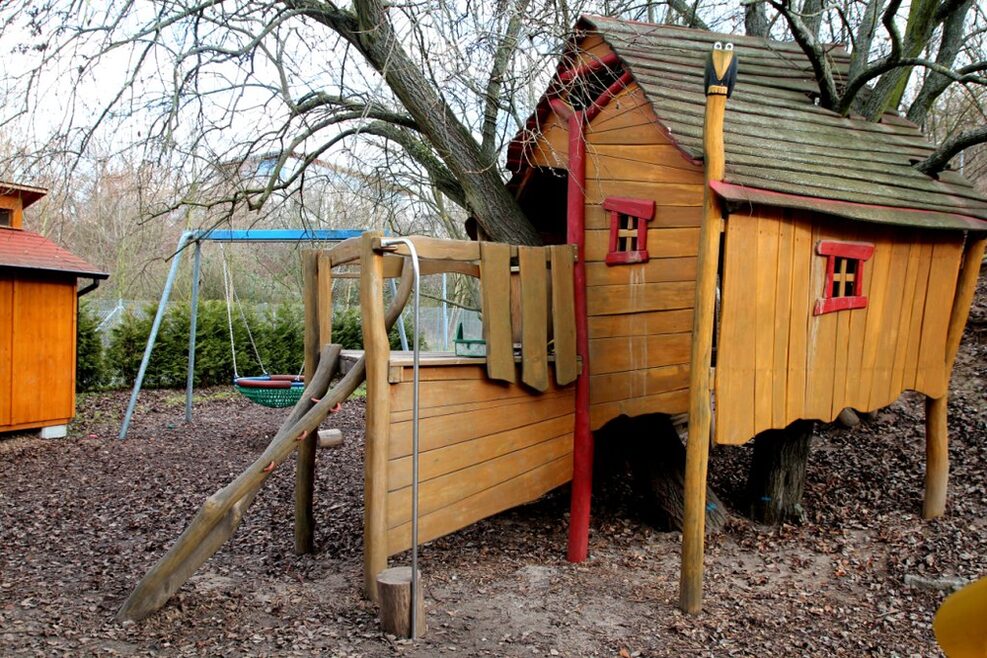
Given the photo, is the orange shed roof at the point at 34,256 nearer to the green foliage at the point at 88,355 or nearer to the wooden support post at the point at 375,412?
the green foliage at the point at 88,355

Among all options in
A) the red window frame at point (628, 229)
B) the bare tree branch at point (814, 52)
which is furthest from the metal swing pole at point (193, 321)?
the bare tree branch at point (814, 52)

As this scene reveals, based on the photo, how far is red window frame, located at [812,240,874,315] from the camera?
4641 mm

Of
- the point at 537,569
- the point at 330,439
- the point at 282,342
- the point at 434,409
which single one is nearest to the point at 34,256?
the point at 282,342

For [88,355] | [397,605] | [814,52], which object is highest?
[814,52]

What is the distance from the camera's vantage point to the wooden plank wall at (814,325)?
4.30 m

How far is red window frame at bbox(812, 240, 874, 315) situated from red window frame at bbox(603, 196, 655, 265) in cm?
99

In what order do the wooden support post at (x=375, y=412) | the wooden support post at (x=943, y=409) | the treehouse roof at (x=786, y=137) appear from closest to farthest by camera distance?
the wooden support post at (x=375, y=412), the treehouse roof at (x=786, y=137), the wooden support post at (x=943, y=409)

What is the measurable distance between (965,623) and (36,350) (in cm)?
1051

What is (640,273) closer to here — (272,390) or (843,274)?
(843,274)

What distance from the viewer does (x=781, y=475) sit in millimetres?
5754

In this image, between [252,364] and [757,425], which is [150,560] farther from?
[252,364]

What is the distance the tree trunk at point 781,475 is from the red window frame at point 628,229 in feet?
6.49

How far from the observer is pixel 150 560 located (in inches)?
204

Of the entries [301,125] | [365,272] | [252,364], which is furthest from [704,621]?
[252,364]
